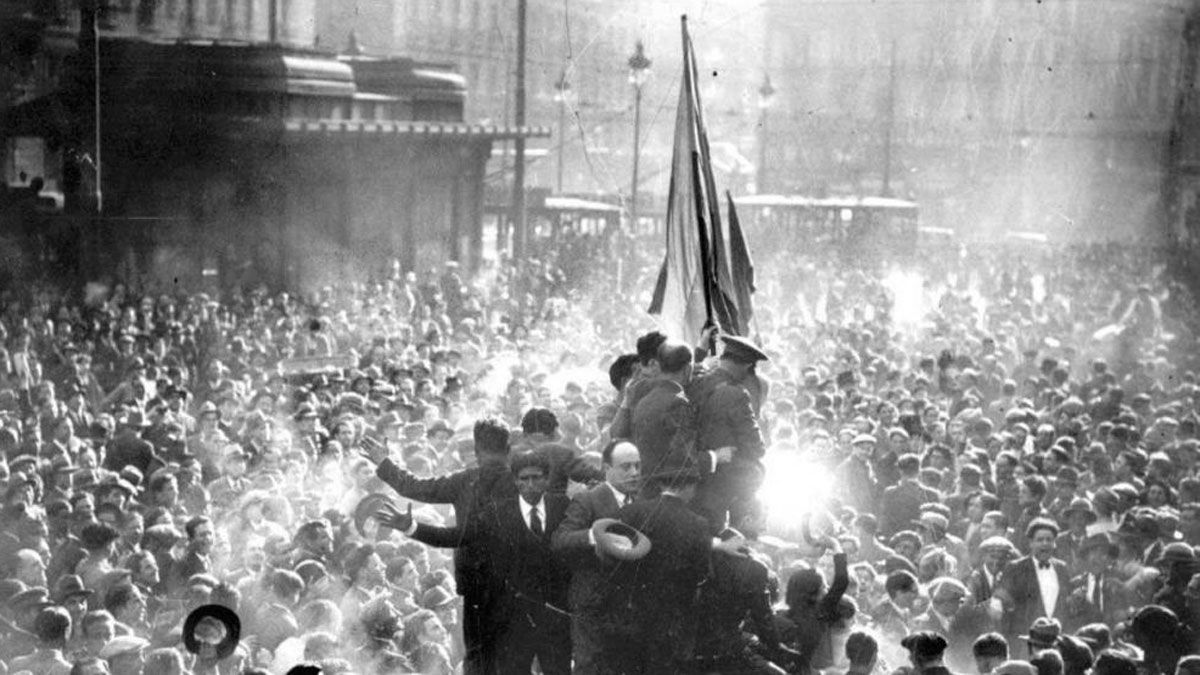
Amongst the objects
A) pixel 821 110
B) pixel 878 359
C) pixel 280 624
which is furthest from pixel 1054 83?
pixel 280 624

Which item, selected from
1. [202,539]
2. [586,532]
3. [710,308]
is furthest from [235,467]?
[586,532]

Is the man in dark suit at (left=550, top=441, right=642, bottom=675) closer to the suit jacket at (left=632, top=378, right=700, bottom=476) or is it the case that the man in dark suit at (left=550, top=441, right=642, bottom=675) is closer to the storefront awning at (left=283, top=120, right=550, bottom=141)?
the suit jacket at (left=632, top=378, right=700, bottom=476)

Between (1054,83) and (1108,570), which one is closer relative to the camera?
(1108,570)

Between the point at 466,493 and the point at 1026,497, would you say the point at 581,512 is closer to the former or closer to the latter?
the point at 466,493

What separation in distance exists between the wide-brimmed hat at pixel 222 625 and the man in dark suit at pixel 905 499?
552 cm

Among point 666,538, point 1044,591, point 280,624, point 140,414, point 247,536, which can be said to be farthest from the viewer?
point 140,414

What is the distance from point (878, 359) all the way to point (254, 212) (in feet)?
46.4

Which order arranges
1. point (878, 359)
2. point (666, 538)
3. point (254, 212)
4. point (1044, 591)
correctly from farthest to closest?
point (254, 212)
point (878, 359)
point (1044, 591)
point (666, 538)

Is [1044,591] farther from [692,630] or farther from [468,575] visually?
[468,575]

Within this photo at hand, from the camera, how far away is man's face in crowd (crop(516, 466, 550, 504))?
7.39 meters

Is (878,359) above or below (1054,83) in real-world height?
below

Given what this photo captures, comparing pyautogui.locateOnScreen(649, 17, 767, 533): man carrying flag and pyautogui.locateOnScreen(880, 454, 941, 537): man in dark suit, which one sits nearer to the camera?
pyautogui.locateOnScreen(649, 17, 767, 533): man carrying flag

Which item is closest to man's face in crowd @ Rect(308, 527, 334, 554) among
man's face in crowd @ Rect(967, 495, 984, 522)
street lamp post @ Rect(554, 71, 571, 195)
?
man's face in crowd @ Rect(967, 495, 984, 522)

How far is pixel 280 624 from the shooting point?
841 cm
